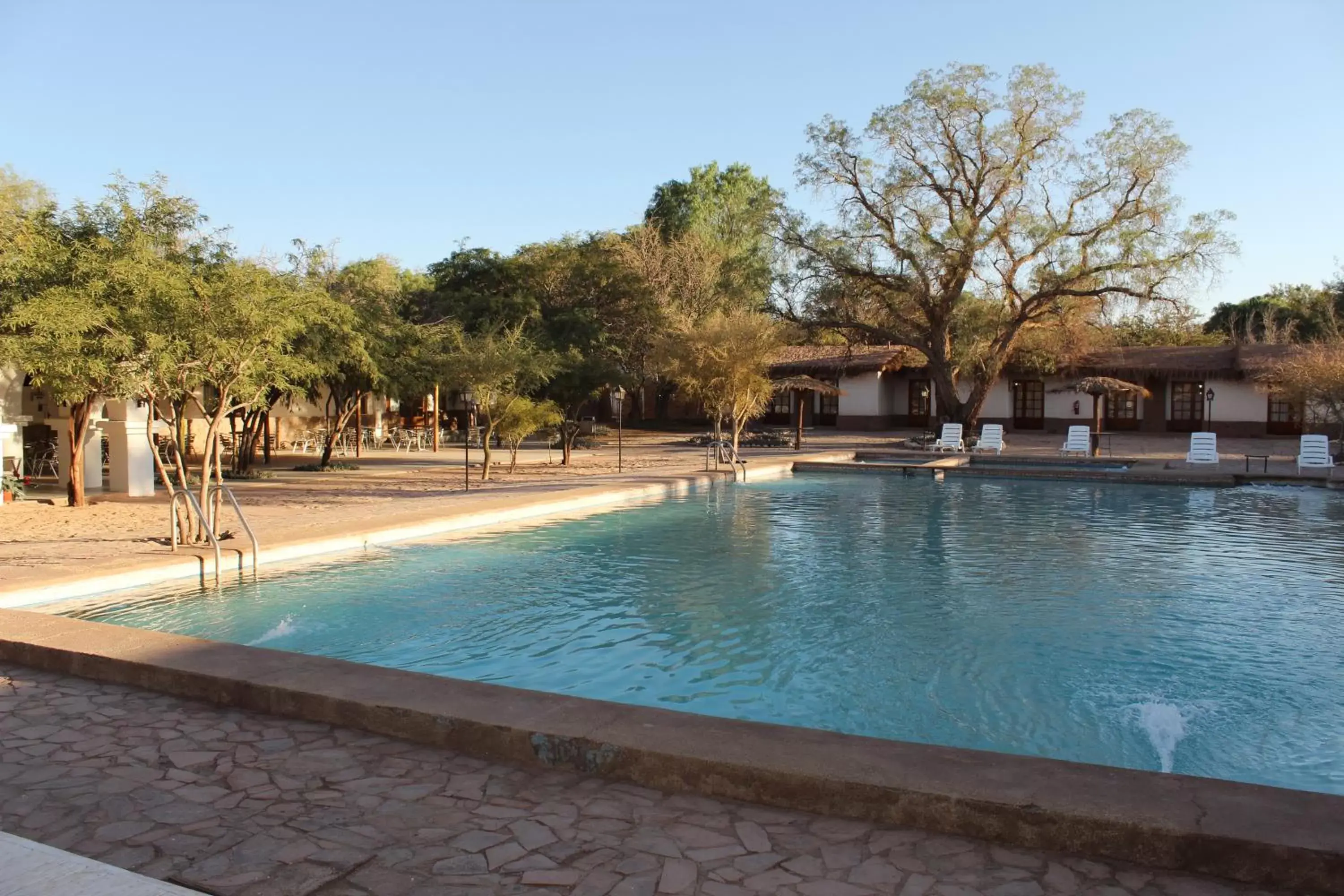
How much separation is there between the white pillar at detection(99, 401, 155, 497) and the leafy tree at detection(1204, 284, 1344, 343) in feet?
114

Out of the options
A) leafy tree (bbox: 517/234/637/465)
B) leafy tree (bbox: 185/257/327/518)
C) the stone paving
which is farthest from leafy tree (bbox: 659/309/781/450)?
the stone paving

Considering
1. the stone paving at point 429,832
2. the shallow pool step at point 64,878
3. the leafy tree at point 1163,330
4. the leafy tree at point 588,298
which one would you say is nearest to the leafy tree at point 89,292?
the stone paving at point 429,832

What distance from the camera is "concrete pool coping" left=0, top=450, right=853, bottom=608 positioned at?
24.0ft

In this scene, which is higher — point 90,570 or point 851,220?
point 851,220

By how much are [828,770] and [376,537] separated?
7.90 m

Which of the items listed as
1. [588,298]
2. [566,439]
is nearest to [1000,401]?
[588,298]

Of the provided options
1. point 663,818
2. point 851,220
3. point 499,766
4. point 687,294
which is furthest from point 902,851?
point 687,294

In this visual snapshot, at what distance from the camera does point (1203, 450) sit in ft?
66.8

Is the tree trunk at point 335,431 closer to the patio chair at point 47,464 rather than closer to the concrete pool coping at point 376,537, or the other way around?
the patio chair at point 47,464

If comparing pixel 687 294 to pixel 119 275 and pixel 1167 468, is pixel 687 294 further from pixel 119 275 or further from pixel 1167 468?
pixel 119 275

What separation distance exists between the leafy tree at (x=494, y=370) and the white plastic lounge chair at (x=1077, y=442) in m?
12.9

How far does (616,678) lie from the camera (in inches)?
239

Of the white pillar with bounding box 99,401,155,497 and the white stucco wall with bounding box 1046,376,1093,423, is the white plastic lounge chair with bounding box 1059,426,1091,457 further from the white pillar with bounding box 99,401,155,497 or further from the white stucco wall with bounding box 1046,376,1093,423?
the white pillar with bounding box 99,401,155,497

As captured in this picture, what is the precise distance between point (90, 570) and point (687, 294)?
96.0 ft
